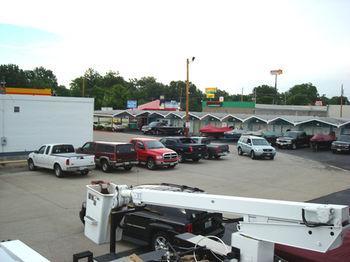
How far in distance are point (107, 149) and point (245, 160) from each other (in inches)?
486

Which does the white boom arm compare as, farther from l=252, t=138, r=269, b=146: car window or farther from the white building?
l=252, t=138, r=269, b=146: car window

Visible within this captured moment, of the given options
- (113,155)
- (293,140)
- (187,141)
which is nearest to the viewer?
(113,155)

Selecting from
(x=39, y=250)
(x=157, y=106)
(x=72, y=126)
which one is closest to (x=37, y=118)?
(x=72, y=126)

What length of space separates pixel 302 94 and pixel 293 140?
112 m

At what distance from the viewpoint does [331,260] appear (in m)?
5.90

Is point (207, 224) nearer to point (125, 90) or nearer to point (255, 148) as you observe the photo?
point (255, 148)

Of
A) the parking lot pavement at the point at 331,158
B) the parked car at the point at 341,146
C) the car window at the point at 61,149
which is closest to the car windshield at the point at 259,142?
the parking lot pavement at the point at 331,158

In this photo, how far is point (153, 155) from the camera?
24031 millimetres

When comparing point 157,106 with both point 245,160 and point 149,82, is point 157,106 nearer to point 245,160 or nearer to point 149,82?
point 245,160

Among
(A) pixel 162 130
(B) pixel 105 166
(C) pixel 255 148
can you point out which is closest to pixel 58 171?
(B) pixel 105 166

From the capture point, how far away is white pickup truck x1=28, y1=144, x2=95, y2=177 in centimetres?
1980

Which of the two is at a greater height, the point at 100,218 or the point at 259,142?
the point at 100,218

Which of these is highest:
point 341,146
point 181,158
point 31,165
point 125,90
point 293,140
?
point 125,90

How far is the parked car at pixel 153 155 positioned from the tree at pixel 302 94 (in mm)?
123718
